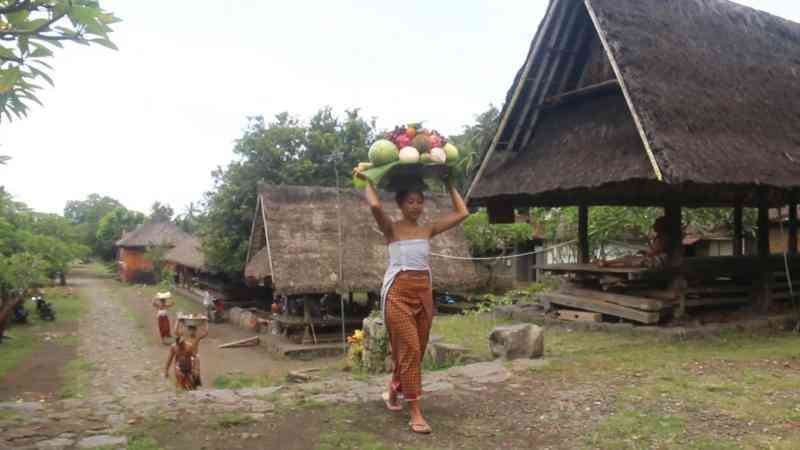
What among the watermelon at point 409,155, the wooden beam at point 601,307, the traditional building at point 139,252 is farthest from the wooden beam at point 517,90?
the traditional building at point 139,252

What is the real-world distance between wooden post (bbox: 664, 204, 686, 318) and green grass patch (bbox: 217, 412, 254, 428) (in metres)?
6.06

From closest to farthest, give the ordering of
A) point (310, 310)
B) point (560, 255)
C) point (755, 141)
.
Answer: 1. point (755, 141)
2. point (310, 310)
3. point (560, 255)

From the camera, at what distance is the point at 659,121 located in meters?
7.34

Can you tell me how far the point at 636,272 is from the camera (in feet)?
27.8

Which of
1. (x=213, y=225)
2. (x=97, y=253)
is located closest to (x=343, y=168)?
(x=213, y=225)

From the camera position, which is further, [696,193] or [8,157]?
[696,193]

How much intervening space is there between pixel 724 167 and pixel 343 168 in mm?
18679

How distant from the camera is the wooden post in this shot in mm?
8414

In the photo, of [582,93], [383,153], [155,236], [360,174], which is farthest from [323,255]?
[155,236]

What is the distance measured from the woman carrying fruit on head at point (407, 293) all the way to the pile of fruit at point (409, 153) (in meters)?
0.11

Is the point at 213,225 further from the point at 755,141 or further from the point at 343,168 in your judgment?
the point at 755,141

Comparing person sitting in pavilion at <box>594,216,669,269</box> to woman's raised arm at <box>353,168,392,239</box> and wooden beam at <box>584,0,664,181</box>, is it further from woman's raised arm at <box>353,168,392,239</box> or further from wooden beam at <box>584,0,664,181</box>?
woman's raised arm at <box>353,168,392,239</box>

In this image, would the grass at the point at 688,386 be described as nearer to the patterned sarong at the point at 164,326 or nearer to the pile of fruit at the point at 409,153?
the pile of fruit at the point at 409,153

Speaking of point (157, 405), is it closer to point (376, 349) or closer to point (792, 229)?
point (376, 349)
